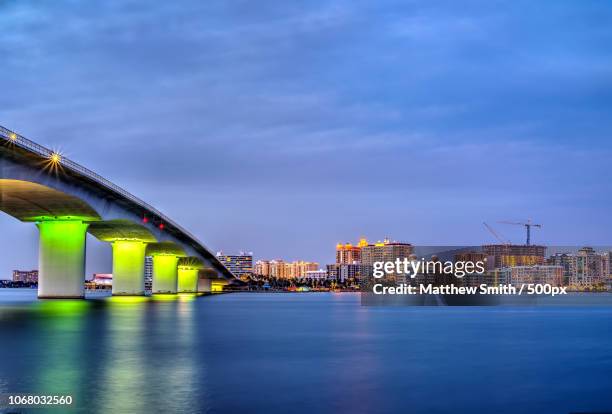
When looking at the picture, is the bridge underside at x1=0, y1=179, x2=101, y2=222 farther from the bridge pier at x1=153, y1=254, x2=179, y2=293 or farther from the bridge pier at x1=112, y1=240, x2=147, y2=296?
the bridge pier at x1=153, y1=254, x2=179, y2=293

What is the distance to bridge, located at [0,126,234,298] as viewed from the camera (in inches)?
2729

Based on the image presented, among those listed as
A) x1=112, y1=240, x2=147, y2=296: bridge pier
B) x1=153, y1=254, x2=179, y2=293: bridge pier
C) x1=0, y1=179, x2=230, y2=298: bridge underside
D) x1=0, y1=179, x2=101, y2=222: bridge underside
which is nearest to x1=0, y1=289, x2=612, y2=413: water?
x1=0, y1=179, x2=101, y2=222: bridge underside

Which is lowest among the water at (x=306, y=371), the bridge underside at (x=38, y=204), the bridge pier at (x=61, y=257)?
the water at (x=306, y=371)

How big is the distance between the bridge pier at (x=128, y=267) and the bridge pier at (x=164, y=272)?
3418cm

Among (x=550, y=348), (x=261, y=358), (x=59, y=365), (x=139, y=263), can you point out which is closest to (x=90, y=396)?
(x=59, y=365)

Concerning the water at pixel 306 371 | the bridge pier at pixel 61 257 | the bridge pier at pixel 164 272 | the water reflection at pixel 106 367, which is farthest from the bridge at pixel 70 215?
the water at pixel 306 371

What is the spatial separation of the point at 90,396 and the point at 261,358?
11.2 meters

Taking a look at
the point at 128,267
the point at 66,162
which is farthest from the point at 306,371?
the point at 128,267

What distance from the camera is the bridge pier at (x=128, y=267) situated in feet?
403

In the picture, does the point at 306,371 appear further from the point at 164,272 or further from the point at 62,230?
the point at 164,272

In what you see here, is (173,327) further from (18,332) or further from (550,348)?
(550,348)

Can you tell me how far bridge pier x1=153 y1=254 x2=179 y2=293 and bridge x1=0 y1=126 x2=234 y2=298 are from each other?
78.9ft

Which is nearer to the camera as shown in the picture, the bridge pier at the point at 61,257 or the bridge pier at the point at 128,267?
the bridge pier at the point at 61,257

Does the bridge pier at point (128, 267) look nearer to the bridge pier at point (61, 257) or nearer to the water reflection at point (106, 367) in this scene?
the bridge pier at point (61, 257)
